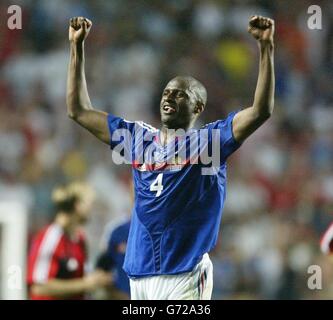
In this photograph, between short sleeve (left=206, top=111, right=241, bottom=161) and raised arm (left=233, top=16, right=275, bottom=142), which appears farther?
short sleeve (left=206, top=111, right=241, bottom=161)

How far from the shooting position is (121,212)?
7766mm

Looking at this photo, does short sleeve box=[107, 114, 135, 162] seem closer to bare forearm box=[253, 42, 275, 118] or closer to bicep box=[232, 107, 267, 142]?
bicep box=[232, 107, 267, 142]

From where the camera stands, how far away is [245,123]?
161 inches

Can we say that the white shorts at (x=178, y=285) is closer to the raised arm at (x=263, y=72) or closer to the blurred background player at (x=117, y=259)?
the raised arm at (x=263, y=72)

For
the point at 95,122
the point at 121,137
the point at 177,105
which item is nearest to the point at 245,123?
the point at 177,105

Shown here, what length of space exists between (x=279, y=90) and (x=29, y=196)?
2.79 metres

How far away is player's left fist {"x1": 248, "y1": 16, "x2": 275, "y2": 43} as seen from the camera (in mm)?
3918

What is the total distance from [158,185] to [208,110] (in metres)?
4.74

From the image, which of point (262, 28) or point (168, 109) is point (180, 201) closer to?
point (168, 109)

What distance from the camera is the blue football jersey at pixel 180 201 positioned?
421 centimetres

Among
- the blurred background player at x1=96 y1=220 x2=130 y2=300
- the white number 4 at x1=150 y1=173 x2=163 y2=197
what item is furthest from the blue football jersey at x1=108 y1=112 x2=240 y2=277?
the blurred background player at x1=96 y1=220 x2=130 y2=300

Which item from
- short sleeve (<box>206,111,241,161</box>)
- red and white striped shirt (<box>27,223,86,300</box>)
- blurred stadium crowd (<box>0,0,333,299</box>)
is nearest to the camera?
short sleeve (<box>206,111,241,161</box>)

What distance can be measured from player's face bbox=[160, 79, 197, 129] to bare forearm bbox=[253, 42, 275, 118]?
42 cm

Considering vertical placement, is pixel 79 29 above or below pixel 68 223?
above
